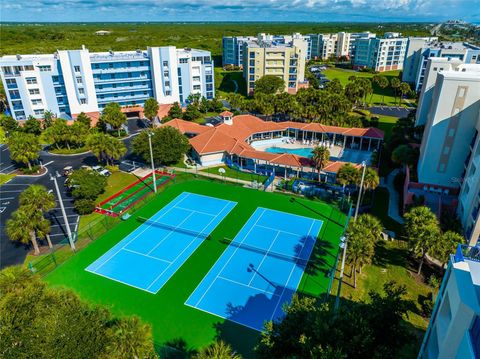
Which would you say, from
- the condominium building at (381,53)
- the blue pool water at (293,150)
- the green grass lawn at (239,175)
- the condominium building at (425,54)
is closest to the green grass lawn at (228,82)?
the blue pool water at (293,150)

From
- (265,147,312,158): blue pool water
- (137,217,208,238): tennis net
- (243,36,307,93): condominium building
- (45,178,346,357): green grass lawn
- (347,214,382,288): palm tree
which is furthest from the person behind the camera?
(243,36,307,93): condominium building

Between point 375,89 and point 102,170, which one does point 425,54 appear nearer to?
point 375,89

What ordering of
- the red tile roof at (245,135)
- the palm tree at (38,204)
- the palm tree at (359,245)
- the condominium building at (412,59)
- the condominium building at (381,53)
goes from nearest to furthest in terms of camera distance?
the palm tree at (359,245)
the palm tree at (38,204)
the red tile roof at (245,135)
the condominium building at (412,59)
the condominium building at (381,53)

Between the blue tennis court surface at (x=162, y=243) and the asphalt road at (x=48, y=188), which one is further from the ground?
the asphalt road at (x=48, y=188)

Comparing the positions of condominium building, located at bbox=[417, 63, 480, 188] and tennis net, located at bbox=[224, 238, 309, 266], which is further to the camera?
condominium building, located at bbox=[417, 63, 480, 188]

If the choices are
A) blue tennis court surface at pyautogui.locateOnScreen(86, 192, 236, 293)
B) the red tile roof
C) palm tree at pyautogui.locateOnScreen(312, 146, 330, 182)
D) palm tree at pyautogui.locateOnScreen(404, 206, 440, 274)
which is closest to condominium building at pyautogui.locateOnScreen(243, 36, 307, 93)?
the red tile roof

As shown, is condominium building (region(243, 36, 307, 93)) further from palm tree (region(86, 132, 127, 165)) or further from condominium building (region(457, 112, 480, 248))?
condominium building (region(457, 112, 480, 248))

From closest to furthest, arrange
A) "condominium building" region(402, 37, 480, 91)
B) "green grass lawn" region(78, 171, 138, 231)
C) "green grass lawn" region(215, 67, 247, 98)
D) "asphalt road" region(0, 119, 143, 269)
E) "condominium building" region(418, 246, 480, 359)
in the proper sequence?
"condominium building" region(418, 246, 480, 359), "asphalt road" region(0, 119, 143, 269), "green grass lawn" region(78, 171, 138, 231), "condominium building" region(402, 37, 480, 91), "green grass lawn" region(215, 67, 247, 98)

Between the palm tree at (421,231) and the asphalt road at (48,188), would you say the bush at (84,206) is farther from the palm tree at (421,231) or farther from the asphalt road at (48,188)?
the palm tree at (421,231)
